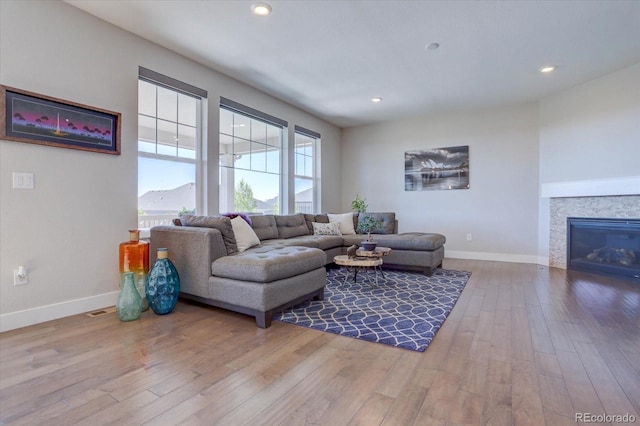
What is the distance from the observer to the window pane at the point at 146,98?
339 cm

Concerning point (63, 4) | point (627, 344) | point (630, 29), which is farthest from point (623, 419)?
point (63, 4)

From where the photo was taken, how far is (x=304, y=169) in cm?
607

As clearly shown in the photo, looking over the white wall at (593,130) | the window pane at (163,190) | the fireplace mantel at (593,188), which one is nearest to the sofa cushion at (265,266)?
the window pane at (163,190)

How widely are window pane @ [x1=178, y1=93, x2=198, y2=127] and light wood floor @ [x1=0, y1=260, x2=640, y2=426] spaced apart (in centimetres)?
225

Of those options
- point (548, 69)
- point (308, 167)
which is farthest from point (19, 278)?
point (548, 69)

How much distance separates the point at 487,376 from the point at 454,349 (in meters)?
0.34

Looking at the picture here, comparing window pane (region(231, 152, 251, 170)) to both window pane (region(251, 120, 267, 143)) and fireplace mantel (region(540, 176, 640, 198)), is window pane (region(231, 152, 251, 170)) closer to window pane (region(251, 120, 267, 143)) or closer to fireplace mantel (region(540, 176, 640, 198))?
window pane (region(251, 120, 267, 143))

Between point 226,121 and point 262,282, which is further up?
point 226,121

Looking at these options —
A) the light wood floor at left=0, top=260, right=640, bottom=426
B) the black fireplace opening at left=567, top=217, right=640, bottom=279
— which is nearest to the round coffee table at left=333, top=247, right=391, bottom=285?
the light wood floor at left=0, top=260, right=640, bottom=426

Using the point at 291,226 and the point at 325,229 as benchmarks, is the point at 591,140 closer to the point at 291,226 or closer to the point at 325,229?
the point at 325,229

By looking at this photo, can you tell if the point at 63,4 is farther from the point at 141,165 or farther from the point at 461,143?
the point at 461,143

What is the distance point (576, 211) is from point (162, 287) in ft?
17.4

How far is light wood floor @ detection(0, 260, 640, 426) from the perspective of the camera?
4.65ft

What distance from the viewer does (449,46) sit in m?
3.40
